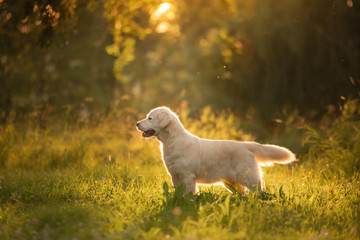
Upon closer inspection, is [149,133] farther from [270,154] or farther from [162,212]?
[270,154]

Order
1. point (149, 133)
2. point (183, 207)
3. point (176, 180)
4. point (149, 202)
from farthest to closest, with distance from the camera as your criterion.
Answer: point (149, 133), point (176, 180), point (149, 202), point (183, 207)

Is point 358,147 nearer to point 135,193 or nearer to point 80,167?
point 135,193

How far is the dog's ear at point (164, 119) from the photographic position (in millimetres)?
5039

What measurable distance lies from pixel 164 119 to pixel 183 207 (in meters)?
1.33

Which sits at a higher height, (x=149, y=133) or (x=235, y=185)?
(x=149, y=133)

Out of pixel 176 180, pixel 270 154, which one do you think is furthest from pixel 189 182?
pixel 270 154

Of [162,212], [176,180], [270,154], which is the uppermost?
[270,154]

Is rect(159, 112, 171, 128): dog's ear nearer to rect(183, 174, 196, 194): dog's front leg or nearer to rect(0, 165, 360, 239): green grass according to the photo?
rect(183, 174, 196, 194): dog's front leg

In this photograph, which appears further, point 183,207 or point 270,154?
point 270,154

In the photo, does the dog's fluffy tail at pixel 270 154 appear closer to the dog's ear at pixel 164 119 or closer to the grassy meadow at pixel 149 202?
the grassy meadow at pixel 149 202

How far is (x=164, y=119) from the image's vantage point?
5043 millimetres

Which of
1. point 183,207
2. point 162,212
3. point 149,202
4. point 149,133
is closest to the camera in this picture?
point 162,212

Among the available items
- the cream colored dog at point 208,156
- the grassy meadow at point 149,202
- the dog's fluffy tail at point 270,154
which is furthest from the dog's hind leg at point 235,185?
the dog's fluffy tail at point 270,154

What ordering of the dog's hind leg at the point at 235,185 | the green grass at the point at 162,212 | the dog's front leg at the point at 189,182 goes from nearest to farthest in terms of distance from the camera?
the green grass at the point at 162,212 → the dog's front leg at the point at 189,182 → the dog's hind leg at the point at 235,185
